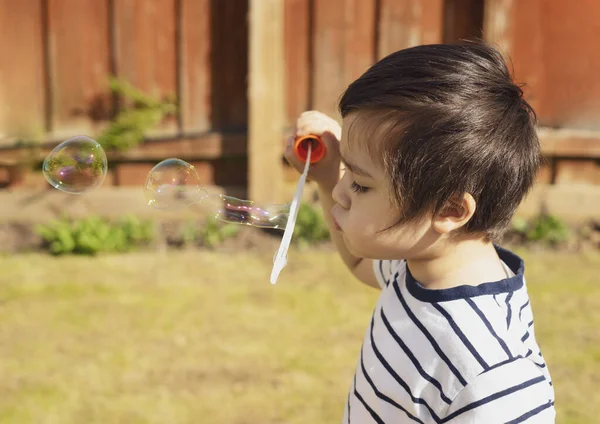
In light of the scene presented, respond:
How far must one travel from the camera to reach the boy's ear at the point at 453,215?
1.36 metres

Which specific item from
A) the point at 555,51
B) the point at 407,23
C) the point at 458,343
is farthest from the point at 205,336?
the point at 555,51

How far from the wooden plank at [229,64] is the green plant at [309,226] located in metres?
0.68

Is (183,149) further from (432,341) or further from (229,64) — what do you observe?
(432,341)

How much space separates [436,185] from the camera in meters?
1.35

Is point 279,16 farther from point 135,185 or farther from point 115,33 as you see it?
point 135,185

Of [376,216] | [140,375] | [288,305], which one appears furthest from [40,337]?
[376,216]

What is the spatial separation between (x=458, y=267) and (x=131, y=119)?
3399 mm

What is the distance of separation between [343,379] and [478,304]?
1.62 m

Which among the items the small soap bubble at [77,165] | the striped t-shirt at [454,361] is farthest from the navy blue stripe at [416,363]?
the small soap bubble at [77,165]

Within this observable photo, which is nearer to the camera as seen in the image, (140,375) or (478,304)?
(478,304)

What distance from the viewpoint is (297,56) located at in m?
4.62

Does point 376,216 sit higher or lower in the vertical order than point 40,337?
higher

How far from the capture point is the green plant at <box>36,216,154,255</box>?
4.29 meters

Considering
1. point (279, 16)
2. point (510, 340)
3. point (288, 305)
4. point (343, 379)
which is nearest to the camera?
point (510, 340)
